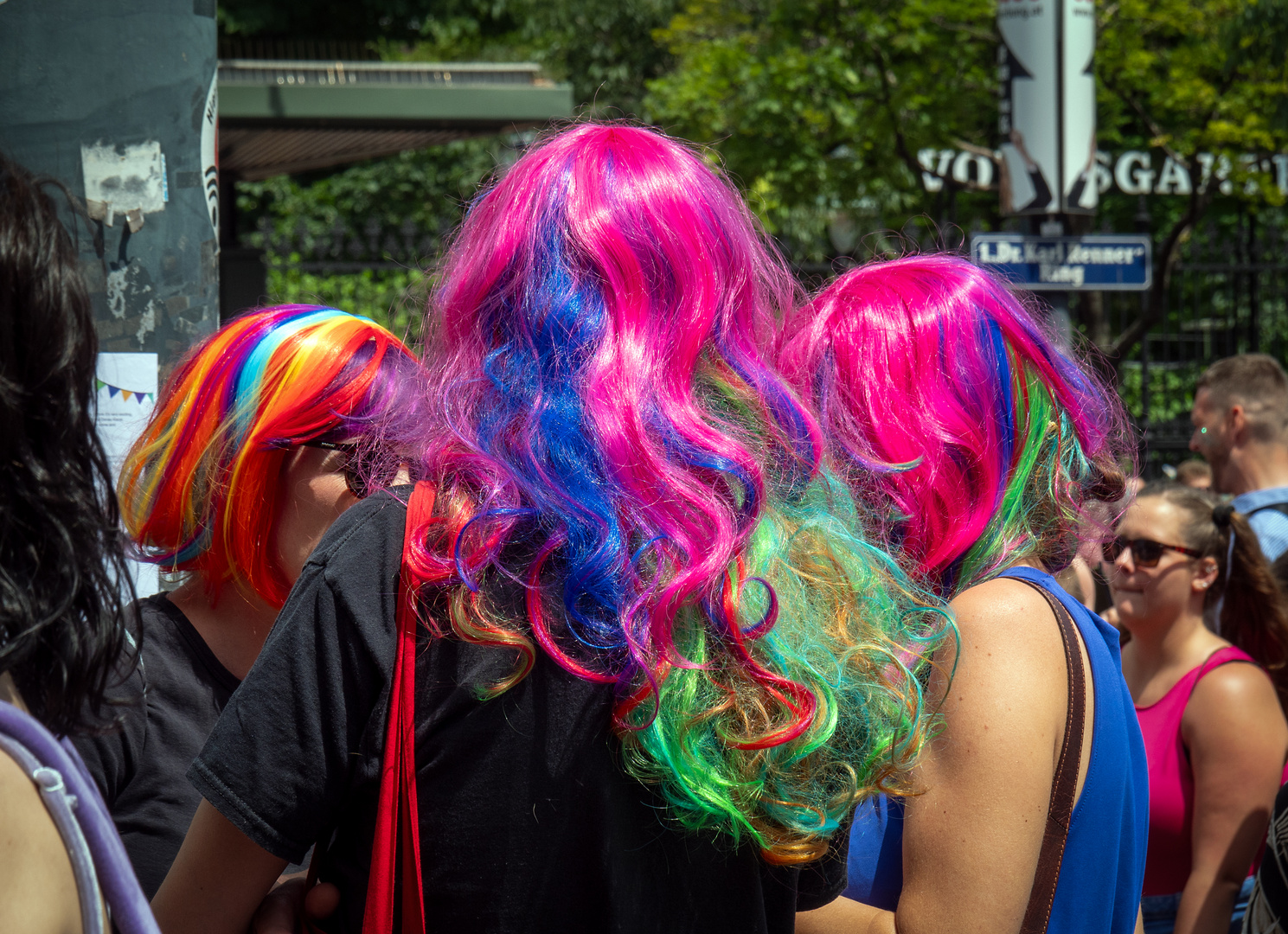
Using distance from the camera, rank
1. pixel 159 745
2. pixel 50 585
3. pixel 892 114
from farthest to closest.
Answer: pixel 892 114 < pixel 159 745 < pixel 50 585

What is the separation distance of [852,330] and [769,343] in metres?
0.23

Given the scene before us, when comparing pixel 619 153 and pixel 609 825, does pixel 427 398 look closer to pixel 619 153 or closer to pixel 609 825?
pixel 619 153

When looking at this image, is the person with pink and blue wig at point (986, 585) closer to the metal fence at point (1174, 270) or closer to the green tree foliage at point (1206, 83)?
the metal fence at point (1174, 270)

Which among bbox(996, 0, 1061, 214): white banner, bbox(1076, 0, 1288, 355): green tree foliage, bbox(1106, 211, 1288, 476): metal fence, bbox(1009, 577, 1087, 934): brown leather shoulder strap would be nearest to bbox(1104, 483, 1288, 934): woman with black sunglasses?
bbox(1009, 577, 1087, 934): brown leather shoulder strap

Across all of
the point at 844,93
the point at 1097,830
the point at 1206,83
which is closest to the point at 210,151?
the point at 1097,830

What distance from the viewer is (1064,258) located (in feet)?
18.0

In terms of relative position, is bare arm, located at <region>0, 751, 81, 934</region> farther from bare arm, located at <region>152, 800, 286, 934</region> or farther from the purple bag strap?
bare arm, located at <region>152, 800, 286, 934</region>

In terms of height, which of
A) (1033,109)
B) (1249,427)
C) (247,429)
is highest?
(1033,109)

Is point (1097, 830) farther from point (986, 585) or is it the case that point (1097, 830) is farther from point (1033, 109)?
point (1033, 109)

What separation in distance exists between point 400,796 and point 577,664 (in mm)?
238

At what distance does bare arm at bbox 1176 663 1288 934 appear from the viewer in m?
2.78

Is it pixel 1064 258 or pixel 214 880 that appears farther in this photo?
pixel 1064 258

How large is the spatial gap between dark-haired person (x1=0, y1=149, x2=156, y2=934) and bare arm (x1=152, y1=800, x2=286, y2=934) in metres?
0.27

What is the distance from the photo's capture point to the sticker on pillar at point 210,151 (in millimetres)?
2205
